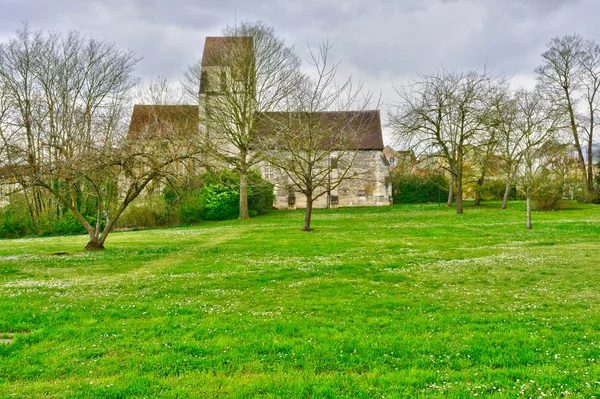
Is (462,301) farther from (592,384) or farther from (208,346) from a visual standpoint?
(208,346)

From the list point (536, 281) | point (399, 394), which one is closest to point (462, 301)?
point (536, 281)

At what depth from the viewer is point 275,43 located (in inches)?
1353

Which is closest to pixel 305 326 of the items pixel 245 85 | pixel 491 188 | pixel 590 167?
pixel 245 85

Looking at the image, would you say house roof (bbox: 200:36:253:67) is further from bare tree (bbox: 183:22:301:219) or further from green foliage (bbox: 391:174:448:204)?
green foliage (bbox: 391:174:448:204)

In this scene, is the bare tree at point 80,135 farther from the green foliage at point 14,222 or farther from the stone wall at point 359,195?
the stone wall at point 359,195

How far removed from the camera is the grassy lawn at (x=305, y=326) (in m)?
4.64

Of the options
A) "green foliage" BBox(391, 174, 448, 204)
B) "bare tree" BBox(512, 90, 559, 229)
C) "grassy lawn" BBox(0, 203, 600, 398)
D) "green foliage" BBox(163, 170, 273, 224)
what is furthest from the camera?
"green foliage" BBox(391, 174, 448, 204)

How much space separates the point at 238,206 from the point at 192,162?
67.5ft

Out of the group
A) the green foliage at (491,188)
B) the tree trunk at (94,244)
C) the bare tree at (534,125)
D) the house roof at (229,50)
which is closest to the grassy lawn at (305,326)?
the tree trunk at (94,244)

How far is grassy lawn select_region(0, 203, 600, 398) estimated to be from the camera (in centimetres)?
464

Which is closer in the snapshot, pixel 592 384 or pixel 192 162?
pixel 592 384

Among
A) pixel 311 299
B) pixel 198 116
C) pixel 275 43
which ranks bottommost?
pixel 311 299

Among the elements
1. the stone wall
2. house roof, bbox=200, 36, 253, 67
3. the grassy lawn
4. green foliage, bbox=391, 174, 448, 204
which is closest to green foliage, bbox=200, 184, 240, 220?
house roof, bbox=200, 36, 253, 67

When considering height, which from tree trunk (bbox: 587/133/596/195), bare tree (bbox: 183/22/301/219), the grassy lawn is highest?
bare tree (bbox: 183/22/301/219)
